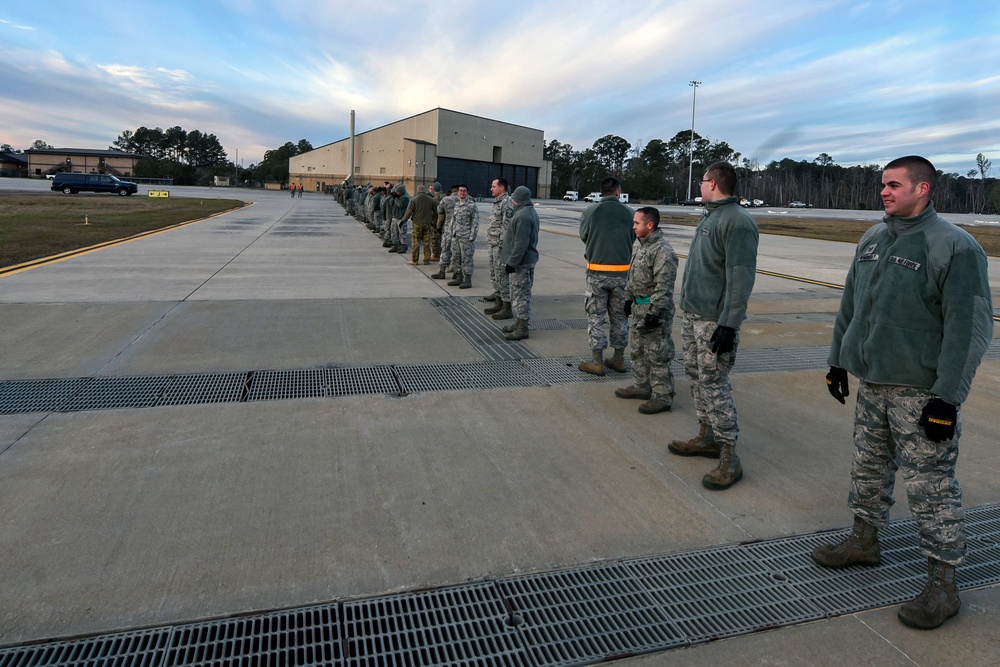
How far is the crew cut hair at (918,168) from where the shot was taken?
2900 millimetres

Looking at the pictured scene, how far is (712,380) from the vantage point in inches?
167

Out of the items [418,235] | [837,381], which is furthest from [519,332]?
[418,235]

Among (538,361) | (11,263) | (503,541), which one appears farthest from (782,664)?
(11,263)

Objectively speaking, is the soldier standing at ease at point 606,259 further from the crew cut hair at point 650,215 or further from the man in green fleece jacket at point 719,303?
the man in green fleece jacket at point 719,303

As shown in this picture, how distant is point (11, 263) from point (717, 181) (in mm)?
13127

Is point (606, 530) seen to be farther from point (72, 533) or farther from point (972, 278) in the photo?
point (72, 533)

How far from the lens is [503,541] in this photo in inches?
135

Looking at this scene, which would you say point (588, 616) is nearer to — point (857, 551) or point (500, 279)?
Result: point (857, 551)

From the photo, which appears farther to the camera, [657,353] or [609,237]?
[609,237]

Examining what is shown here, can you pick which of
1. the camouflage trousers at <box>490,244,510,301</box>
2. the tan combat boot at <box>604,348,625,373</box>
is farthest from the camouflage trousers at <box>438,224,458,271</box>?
the tan combat boot at <box>604,348,625,373</box>

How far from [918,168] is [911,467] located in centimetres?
136

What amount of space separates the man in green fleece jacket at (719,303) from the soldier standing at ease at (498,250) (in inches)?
173

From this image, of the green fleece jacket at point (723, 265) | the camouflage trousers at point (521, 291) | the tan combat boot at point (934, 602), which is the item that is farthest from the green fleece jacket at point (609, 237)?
the tan combat boot at point (934, 602)

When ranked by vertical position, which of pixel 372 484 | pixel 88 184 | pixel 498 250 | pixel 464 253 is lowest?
pixel 372 484
